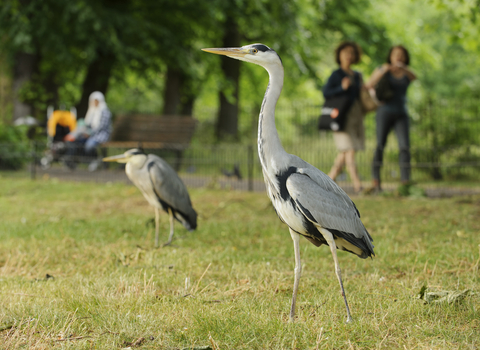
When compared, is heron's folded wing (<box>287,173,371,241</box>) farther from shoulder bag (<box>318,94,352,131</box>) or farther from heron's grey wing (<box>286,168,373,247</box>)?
shoulder bag (<box>318,94,352,131</box>)

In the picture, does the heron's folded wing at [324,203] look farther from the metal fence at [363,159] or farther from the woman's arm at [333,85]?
the metal fence at [363,159]

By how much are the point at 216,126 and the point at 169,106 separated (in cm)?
205

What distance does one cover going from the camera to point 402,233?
586 centimetres

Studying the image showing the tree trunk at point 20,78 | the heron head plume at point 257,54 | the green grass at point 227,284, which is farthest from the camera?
the tree trunk at point 20,78

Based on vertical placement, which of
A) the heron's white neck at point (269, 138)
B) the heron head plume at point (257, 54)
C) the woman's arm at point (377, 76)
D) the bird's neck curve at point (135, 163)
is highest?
the woman's arm at point (377, 76)

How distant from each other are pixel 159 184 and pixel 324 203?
9.26 ft

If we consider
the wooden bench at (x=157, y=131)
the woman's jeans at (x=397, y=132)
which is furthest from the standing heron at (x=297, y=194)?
the wooden bench at (x=157, y=131)

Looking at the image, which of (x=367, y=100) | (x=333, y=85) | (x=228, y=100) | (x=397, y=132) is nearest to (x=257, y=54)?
(x=333, y=85)

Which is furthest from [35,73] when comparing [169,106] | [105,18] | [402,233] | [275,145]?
[275,145]

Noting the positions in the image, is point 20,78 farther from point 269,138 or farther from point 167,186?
point 269,138

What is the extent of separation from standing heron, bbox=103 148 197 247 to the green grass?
0.32 m

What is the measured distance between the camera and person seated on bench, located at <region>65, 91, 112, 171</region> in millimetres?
12953

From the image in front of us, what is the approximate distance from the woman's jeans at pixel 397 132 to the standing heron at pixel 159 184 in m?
4.64

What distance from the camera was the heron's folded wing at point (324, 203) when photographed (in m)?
3.09
